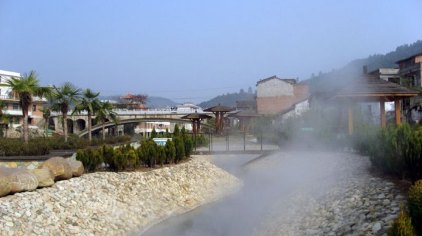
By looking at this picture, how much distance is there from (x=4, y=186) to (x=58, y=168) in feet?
6.02

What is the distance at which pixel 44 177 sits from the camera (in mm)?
9148

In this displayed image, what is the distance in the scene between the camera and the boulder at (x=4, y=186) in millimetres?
8039

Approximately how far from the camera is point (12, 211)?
7590 mm

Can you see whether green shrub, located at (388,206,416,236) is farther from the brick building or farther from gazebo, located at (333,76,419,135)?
the brick building

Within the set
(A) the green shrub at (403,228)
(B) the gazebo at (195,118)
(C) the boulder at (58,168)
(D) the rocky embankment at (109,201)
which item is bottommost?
(D) the rocky embankment at (109,201)

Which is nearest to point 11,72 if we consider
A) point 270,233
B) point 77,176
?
point 77,176

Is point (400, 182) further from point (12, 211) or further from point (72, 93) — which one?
point (72, 93)

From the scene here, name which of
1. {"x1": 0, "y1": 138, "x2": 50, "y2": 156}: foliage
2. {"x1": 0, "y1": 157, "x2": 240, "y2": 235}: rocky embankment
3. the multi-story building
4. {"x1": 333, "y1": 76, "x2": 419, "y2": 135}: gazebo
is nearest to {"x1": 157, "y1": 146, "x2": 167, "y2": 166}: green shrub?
{"x1": 0, "y1": 157, "x2": 240, "y2": 235}: rocky embankment

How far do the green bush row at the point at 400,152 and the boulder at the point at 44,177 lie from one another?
737 centimetres

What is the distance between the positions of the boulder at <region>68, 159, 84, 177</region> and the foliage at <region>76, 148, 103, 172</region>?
640mm

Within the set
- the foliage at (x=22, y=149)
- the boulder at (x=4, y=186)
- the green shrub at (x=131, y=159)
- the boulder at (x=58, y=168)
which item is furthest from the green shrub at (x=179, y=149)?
the boulder at (x=4, y=186)

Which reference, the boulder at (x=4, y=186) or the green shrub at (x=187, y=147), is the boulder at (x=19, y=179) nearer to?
the boulder at (x=4, y=186)

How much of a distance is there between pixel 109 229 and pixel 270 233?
3.31 meters

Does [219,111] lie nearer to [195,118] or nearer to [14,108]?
[195,118]
